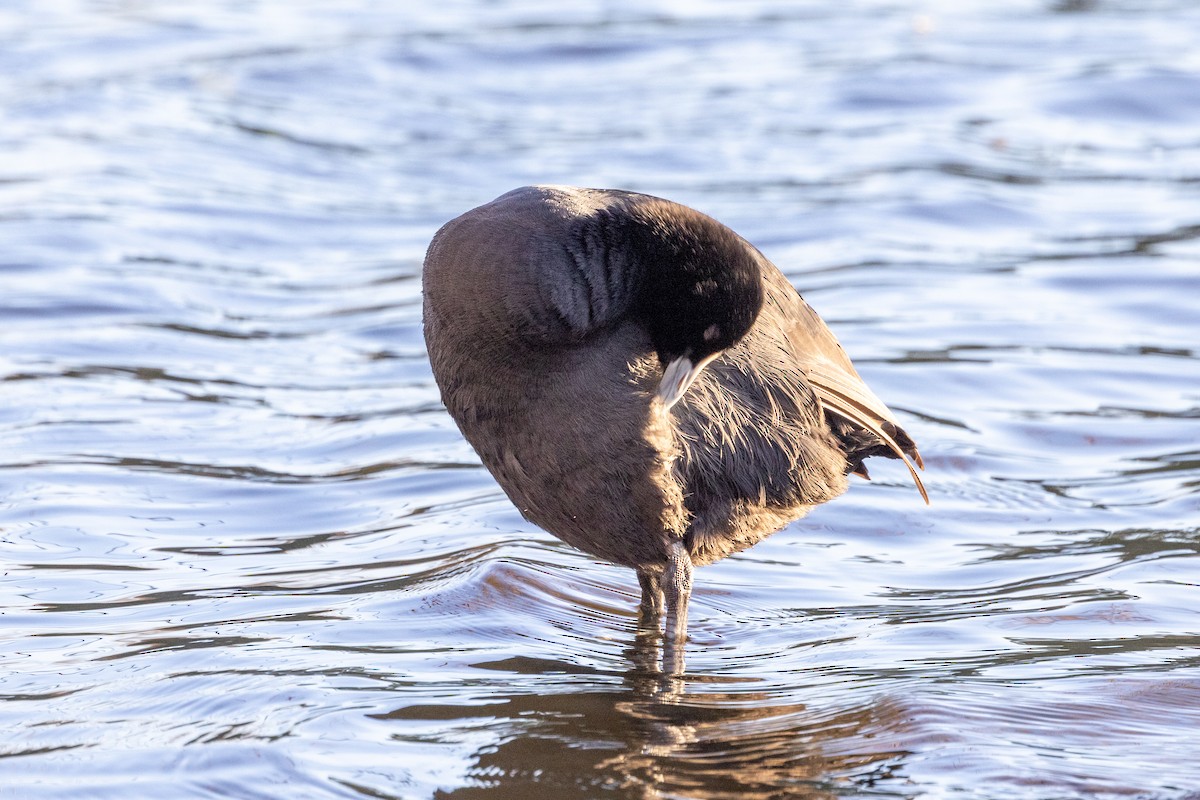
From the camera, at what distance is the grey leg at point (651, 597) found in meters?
5.70

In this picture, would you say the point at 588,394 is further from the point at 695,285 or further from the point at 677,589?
the point at 677,589

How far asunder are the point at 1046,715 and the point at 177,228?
A: 7.78 metres

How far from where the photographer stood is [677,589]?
5.44 meters

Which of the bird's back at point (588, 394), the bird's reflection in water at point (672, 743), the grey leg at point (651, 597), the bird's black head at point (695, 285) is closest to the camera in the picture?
the bird's reflection in water at point (672, 743)

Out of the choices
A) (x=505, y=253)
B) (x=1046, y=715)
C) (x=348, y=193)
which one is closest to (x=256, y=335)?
(x=348, y=193)

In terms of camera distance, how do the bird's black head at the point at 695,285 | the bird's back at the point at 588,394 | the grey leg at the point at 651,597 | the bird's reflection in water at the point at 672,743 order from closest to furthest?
the bird's reflection in water at the point at 672,743 → the bird's back at the point at 588,394 → the bird's black head at the point at 695,285 → the grey leg at the point at 651,597

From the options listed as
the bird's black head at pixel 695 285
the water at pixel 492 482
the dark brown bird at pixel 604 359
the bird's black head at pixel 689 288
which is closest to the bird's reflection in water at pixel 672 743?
the water at pixel 492 482

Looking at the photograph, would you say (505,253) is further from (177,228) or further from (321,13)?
(321,13)

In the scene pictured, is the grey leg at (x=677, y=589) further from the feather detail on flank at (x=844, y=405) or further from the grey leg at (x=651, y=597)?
the feather detail on flank at (x=844, y=405)

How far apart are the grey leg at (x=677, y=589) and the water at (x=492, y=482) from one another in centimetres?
15

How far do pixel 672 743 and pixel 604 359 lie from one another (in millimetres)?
1222

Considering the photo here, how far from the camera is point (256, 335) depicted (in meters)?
9.09

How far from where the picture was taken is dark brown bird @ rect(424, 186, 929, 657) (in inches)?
193

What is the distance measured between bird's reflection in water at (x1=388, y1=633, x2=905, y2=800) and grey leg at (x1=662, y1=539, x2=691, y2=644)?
0.36 meters
